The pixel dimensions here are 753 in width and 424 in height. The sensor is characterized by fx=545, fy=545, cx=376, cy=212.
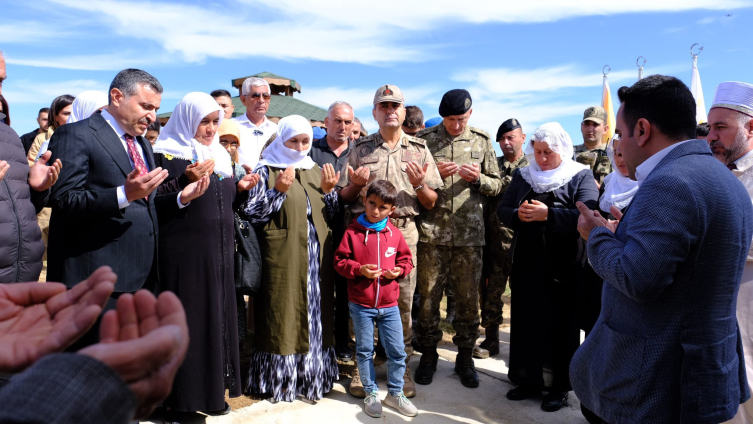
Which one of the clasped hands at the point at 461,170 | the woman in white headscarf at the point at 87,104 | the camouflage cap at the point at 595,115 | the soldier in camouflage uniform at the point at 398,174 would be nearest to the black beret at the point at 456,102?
the soldier in camouflage uniform at the point at 398,174

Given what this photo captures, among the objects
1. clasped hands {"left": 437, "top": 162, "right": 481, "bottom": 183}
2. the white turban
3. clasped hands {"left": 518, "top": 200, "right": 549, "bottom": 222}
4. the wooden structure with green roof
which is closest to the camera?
clasped hands {"left": 518, "top": 200, "right": 549, "bottom": 222}

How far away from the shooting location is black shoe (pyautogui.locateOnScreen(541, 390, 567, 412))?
3.85 meters

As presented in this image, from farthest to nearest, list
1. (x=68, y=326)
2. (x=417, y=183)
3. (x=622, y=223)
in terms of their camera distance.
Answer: (x=417, y=183)
(x=622, y=223)
(x=68, y=326)

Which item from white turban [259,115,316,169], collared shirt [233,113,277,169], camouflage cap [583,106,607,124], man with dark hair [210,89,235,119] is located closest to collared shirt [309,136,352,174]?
collared shirt [233,113,277,169]

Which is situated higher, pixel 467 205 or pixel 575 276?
pixel 467 205

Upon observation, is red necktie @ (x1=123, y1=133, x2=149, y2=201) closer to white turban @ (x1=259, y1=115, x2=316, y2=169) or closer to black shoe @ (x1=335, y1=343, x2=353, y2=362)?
white turban @ (x1=259, y1=115, x2=316, y2=169)

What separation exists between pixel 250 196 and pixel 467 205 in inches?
68.0

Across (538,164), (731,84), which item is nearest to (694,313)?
(731,84)

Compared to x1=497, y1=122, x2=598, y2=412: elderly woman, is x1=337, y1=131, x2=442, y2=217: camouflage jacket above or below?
above

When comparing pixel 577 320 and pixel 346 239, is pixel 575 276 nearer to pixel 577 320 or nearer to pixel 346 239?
pixel 577 320

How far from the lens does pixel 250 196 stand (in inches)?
149

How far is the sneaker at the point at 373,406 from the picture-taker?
12.2ft

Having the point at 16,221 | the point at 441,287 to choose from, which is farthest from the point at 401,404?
the point at 16,221

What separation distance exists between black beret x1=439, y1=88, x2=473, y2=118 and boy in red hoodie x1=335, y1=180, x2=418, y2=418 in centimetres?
112
